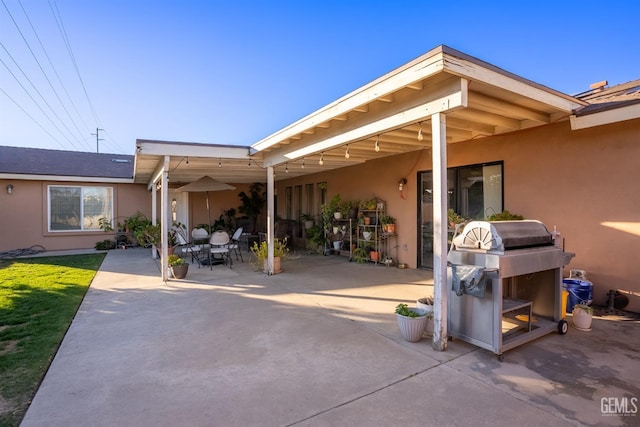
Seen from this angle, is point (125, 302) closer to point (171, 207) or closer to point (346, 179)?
point (346, 179)

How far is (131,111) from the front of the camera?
21.1m

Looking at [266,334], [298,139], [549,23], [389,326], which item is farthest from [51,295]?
[549,23]

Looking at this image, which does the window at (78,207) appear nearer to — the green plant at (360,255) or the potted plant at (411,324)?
the green plant at (360,255)

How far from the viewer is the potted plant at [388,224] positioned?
804 centimetres

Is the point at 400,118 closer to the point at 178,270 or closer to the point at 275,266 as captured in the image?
the point at 275,266

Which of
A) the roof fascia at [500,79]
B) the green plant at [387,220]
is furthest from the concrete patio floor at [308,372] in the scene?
the green plant at [387,220]

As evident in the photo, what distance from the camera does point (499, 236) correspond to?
3.31 m

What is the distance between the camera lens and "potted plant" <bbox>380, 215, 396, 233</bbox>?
804 cm

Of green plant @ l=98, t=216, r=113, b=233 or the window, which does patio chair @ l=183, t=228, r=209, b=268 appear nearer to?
green plant @ l=98, t=216, r=113, b=233

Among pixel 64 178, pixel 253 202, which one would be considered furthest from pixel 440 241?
pixel 64 178

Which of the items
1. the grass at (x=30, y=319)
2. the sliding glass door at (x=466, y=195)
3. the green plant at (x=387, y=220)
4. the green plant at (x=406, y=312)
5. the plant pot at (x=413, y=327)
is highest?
the sliding glass door at (x=466, y=195)

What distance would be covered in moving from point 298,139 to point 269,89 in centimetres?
1015

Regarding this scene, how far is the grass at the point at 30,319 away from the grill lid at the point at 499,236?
159 inches

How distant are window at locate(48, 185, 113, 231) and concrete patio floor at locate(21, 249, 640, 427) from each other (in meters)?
8.81
